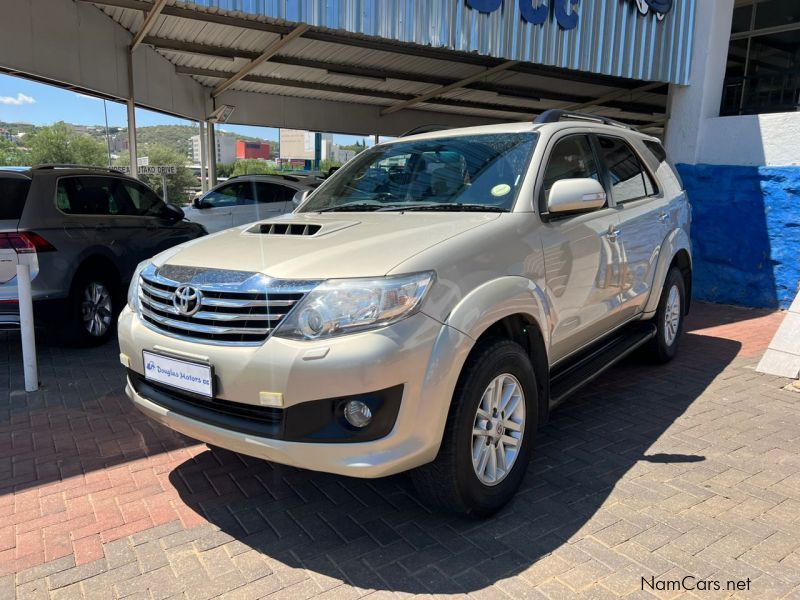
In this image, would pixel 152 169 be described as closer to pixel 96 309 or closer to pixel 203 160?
pixel 203 160

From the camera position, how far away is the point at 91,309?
6.05 metres

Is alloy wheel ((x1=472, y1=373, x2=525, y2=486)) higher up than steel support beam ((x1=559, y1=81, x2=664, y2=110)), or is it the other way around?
steel support beam ((x1=559, y1=81, x2=664, y2=110))

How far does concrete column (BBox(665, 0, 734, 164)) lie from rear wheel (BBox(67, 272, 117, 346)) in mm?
7856

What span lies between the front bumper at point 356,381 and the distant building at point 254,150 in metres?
24.0

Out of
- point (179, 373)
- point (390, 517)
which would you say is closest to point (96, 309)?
point (179, 373)

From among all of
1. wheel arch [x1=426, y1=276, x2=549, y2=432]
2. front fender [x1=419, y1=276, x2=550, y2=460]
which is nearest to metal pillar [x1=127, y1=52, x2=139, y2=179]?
wheel arch [x1=426, y1=276, x2=549, y2=432]

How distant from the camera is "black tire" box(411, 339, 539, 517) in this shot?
265 cm

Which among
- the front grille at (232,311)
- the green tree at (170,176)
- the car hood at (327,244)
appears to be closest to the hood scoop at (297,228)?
the car hood at (327,244)

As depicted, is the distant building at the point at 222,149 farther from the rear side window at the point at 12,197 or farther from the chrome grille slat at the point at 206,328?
the chrome grille slat at the point at 206,328

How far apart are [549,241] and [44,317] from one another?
4514 mm

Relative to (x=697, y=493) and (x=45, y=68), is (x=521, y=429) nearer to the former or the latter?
(x=697, y=493)

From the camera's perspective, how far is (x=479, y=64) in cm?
1404

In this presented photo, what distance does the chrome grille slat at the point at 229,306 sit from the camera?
2566 millimetres

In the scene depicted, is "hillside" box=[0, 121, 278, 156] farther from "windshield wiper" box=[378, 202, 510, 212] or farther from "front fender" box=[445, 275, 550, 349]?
"front fender" box=[445, 275, 550, 349]
